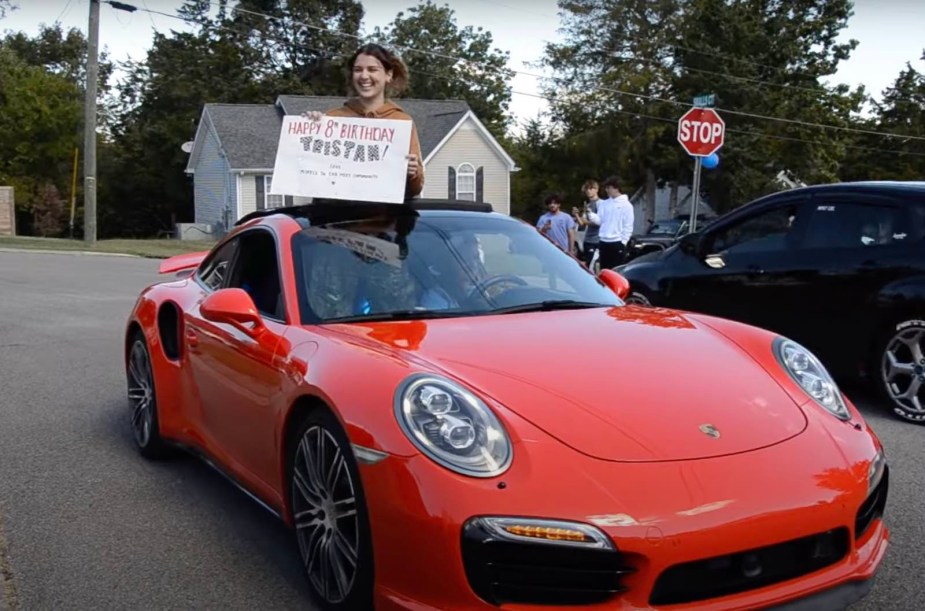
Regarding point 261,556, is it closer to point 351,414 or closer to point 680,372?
point 351,414

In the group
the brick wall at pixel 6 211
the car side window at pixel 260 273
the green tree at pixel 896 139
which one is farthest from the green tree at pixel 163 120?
the car side window at pixel 260 273

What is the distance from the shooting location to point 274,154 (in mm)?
42500

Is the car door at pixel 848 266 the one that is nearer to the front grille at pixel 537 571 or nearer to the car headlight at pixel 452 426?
the car headlight at pixel 452 426

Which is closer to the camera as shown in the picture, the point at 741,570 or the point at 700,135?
the point at 741,570

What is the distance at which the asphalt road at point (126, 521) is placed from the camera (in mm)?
3575

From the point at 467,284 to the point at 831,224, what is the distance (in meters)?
3.80

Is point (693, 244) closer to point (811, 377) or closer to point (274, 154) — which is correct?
point (811, 377)

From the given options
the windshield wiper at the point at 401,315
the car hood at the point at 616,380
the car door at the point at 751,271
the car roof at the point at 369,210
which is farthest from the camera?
the car door at the point at 751,271

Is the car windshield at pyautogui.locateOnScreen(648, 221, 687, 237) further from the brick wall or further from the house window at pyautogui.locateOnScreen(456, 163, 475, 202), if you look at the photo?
the brick wall

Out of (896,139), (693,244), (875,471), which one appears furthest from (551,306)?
(896,139)

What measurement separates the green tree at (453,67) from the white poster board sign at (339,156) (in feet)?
191

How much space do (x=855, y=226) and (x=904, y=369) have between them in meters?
1.08

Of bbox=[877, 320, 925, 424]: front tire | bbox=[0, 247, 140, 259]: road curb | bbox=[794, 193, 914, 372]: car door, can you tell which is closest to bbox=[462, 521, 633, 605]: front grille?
bbox=[877, 320, 925, 424]: front tire

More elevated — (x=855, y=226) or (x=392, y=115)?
(x=392, y=115)
